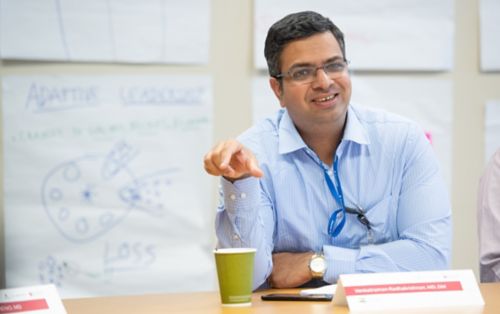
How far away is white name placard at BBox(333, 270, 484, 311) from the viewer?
1569 mm

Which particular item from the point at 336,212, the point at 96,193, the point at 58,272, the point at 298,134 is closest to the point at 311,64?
the point at 298,134

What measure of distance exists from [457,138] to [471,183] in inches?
8.0

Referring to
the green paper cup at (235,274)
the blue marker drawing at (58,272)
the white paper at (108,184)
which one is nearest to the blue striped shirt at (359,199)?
the green paper cup at (235,274)

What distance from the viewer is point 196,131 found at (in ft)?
9.84

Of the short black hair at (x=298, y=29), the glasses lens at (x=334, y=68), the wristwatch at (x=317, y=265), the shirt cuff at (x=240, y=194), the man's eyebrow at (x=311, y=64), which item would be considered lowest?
the wristwatch at (x=317, y=265)

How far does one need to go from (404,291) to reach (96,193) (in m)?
1.58

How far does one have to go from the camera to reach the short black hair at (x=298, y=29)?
2318 mm

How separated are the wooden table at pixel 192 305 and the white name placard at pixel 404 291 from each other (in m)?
0.03

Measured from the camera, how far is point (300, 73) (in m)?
2.34

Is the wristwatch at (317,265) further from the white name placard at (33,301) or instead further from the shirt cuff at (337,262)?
the white name placard at (33,301)

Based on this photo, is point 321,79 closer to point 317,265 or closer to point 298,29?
point 298,29

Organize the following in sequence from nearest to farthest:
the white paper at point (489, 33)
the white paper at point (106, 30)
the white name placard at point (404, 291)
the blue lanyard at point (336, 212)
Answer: the white name placard at point (404, 291) < the blue lanyard at point (336, 212) < the white paper at point (106, 30) < the white paper at point (489, 33)

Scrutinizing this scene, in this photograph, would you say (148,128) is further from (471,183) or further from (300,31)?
(471,183)

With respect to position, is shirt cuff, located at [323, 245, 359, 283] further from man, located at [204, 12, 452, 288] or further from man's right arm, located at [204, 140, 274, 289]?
man's right arm, located at [204, 140, 274, 289]
